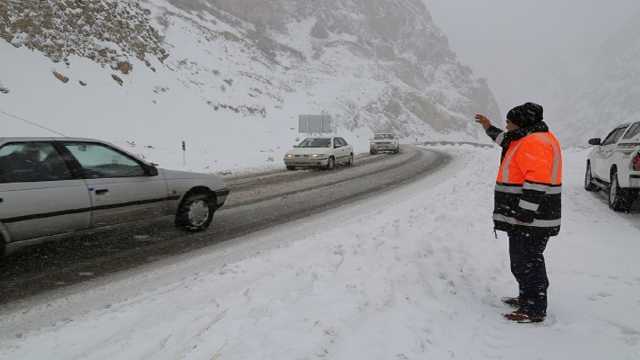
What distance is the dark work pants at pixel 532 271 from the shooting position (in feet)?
11.6

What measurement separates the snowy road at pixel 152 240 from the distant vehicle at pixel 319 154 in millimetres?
4140

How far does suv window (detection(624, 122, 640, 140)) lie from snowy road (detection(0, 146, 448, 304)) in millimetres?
5473

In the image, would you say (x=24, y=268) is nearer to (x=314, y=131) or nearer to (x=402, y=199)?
(x=402, y=199)

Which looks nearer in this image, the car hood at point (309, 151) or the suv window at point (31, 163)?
the suv window at point (31, 163)

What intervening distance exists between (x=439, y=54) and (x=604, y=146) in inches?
4569

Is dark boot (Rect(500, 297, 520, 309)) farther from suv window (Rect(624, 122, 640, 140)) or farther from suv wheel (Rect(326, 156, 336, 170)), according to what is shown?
suv wheel (Rect(326, 156, 336, 170))

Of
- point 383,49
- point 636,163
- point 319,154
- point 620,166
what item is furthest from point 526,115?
point 383,49

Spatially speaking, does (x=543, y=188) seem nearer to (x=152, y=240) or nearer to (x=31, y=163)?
(x=152, y=240)

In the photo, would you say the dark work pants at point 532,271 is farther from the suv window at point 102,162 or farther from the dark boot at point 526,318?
the suv window at point 102,162

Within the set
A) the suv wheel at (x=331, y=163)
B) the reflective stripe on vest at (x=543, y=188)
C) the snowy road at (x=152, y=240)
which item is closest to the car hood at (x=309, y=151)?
the suv wheel at (x=331, y=163)

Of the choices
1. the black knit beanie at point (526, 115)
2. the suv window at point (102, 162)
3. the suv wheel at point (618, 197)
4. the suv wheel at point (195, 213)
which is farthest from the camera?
the suv wheel at point (618, 197)

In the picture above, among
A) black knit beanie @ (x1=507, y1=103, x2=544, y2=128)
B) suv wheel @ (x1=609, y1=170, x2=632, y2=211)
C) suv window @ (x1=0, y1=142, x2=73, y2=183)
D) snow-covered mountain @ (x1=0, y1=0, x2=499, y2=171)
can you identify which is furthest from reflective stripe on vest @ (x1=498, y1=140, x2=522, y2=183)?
snow-covered mountain @ (x1=0, y1=0, x2=499, y2=171)

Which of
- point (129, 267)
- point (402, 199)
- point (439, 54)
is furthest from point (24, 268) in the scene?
point (439, 54)

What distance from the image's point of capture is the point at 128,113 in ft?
68.2
